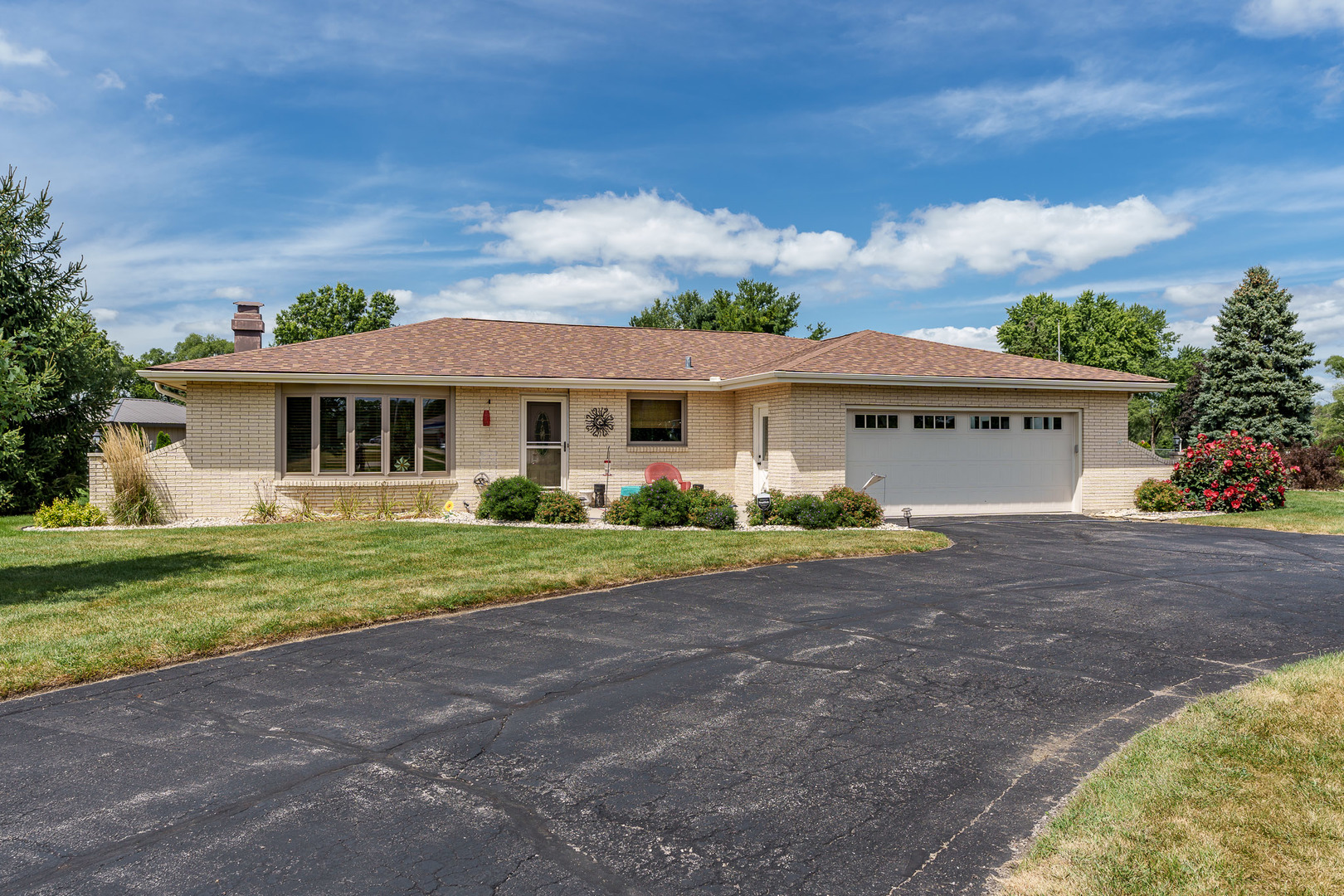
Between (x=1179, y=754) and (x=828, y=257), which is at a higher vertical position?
(x=828, y=257)

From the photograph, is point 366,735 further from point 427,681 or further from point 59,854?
point 59,854

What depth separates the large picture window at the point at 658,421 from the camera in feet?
59.9

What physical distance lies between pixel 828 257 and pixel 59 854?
54.0 metres

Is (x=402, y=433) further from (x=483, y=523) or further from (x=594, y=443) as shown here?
(x=594, y=443)

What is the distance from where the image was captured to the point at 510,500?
50.3 ft

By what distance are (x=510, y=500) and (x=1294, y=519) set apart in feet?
50.2

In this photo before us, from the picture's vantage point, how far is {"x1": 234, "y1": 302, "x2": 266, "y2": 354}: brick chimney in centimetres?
1969

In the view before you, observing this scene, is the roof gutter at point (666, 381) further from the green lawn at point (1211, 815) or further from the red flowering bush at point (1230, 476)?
the green lawn at point (1211, 815)

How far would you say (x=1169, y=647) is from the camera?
260 inches

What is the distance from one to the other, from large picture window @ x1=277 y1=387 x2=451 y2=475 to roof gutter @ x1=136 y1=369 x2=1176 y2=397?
0.49m

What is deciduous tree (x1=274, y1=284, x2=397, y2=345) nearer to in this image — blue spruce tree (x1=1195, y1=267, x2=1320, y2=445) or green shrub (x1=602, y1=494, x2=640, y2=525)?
green shrub (x1=602, y1=494, x2=640, y2=525)

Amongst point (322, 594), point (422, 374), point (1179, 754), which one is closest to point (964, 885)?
point (1179, 754)

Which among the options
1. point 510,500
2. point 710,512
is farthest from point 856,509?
point 510,500

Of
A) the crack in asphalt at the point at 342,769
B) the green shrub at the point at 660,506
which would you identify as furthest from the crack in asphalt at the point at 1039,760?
the green shrub at the point at 660,506
